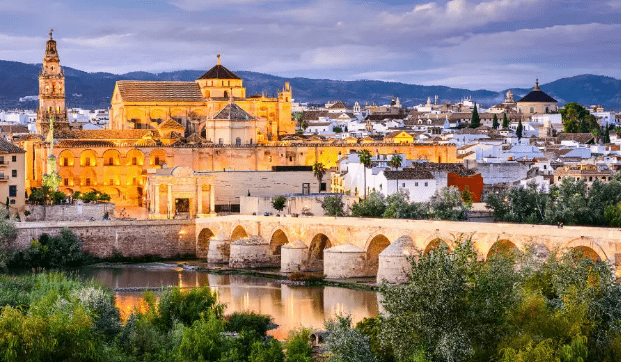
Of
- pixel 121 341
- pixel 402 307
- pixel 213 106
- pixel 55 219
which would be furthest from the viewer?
pixel 213 106

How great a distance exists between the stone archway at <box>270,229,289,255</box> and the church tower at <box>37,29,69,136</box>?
115ft

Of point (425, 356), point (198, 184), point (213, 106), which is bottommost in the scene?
point (425, 356)

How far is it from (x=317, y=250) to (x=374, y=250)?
4.89m

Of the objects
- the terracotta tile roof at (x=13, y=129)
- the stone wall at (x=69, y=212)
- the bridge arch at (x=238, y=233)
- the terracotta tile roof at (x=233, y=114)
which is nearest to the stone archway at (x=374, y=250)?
the bridge arch at (x=238, y=233)

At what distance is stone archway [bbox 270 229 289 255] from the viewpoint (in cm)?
6109

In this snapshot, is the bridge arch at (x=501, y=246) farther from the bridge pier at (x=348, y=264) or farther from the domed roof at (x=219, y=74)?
the domed roof at (x=219, y=74)

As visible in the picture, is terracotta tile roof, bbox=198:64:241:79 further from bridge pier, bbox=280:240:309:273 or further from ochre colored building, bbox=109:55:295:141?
bridge pier, bbox=280:240:309:273

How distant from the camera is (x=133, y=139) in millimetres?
90188

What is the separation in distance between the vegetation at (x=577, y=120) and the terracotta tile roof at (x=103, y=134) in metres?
47.1

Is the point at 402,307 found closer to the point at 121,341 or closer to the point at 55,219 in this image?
the point at 121,341

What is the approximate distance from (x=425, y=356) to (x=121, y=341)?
8963 millimetres

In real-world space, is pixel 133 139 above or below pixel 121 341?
above

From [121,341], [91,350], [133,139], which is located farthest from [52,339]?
[133,139]

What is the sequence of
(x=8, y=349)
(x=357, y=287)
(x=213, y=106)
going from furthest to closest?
(x=213, y=106)
(x=357, y=287)
(x=8, y=349)
